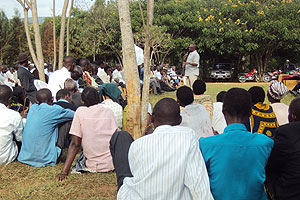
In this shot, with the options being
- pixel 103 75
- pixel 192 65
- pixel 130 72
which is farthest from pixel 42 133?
pixel 103 75

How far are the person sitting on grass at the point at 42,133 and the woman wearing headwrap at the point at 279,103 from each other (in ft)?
9.27

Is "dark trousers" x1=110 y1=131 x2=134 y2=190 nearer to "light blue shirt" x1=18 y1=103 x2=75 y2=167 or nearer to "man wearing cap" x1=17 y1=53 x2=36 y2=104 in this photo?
"light blue shirt" x1=18 y1=103 x2=75 y2=167

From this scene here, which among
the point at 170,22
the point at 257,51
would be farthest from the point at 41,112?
the point at 257,51

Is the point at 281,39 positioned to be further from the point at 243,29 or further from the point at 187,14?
the point at 187,14

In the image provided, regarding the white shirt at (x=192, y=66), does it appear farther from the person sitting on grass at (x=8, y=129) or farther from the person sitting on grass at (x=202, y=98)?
the person sitting on grass at (x=8, y=129)

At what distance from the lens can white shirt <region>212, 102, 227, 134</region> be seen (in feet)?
14.8

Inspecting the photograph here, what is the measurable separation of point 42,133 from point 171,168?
311cm

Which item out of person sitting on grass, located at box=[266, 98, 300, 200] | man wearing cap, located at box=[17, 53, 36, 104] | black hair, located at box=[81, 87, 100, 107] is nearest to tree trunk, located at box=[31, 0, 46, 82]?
man wearing cap, located at box=[17, 53, 36, 104]

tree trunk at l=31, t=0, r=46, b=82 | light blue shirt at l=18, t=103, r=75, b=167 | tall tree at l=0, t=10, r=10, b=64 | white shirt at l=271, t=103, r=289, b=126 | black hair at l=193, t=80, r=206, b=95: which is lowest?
light blue shirt at l=18, t=103, r=75, b=167

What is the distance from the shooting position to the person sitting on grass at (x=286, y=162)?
2.62 m

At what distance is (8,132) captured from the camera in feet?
16.2

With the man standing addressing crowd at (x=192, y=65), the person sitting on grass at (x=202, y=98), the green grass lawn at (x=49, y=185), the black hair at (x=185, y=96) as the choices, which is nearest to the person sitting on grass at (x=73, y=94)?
the green grass lawn at (x=49, y=185)

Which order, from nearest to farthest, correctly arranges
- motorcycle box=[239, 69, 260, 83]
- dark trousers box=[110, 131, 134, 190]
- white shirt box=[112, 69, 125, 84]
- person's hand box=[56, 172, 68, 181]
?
dark trousers box=[110, 131, 134, 190] < person's hand box=[56, 172, 68, 181] < white shirt box=[112, 69, 125, 84] < motorcycle box=[239, 69, 260, 83]

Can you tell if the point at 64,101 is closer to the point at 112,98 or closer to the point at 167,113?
the point at 112,98
